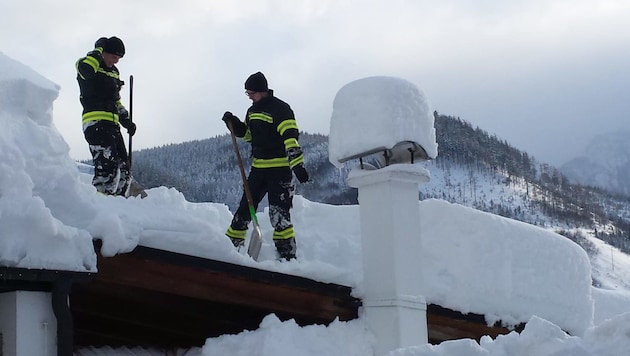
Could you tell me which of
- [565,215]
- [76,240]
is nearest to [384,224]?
[76,240]

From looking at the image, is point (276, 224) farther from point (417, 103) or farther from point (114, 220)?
point (114, 220)

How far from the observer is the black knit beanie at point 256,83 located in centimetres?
789

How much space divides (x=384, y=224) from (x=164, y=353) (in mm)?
2272

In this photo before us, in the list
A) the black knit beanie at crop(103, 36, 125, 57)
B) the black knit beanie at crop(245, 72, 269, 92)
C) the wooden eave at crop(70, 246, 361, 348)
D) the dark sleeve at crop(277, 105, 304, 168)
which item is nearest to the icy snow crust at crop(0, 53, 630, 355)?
the wooden eave at crop(70, 246, 361, 348)

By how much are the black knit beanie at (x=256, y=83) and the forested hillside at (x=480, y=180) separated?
65012 millimetres

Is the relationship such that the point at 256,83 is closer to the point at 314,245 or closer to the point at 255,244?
the point at 255,244

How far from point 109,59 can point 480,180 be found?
100432 mm

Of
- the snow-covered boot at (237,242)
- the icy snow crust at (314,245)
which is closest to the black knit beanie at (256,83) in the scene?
the icy snow crust at (314,245)

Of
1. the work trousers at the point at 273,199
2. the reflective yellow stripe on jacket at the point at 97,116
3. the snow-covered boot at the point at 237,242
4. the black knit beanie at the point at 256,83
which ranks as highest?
the black knit beanie at the point at 256,83

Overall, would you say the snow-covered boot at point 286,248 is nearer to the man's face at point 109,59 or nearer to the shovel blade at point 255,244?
the shovel blade at point 255,244

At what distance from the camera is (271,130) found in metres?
7.79

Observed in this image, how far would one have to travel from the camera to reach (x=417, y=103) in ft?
25.1

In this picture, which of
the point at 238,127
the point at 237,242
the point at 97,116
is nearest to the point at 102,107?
A: the point at 97,116

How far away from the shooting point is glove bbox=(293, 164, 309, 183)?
292 inches
